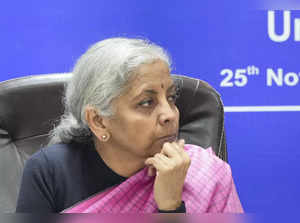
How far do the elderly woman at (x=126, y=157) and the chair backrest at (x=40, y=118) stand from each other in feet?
0.54

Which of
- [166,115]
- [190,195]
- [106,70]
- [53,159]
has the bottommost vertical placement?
[190,195]

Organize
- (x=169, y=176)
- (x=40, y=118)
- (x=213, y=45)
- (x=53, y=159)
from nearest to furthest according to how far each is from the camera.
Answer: (x=169, y=176) < (x=53, y=159) < (x=40, y=118) < (x=213, y=45)

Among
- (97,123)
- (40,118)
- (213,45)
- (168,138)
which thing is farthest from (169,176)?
(213,45)

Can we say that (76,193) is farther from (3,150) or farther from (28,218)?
(28,218)

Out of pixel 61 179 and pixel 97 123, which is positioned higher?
pixel 97 123

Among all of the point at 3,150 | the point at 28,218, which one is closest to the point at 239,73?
the point at 3,150

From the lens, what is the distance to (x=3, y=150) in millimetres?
1400

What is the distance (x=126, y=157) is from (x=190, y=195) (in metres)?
0.19

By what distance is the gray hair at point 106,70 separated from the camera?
1.12 meters

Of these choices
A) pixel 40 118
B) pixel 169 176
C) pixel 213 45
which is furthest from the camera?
pixel 213 45

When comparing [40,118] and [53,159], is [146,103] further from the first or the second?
[40,118]

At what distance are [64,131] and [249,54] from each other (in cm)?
103

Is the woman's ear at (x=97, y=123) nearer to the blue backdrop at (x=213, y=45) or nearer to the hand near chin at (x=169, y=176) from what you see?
the hand near chin at (x=169, y=176)

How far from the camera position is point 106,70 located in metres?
1.12
